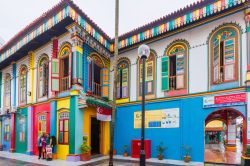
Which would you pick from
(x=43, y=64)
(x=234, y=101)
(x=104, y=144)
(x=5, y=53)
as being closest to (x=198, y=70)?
(x=234, y=101)

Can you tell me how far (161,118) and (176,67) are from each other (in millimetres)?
3163

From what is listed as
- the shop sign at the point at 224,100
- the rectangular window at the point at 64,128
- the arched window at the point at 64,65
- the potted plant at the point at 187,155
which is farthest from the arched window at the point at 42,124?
the shop sign at the point at 224,100

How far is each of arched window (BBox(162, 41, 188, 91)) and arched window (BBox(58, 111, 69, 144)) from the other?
19.8 feet

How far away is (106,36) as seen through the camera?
1417 cm

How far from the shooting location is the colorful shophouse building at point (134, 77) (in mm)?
10305

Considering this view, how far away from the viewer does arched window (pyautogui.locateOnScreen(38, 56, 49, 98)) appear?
14289 mm

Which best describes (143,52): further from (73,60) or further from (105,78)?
(105,78)

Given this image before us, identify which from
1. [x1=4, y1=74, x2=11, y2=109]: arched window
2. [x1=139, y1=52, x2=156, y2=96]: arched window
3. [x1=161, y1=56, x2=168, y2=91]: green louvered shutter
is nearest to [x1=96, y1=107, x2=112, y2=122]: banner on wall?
[x1=139, y1=52, x2=156, y2=96]: arched window

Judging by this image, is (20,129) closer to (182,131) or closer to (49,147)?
(49,147)

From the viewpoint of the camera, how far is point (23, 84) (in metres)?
16.3

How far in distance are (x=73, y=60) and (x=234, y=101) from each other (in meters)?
8.83

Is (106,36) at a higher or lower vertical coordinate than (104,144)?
higher

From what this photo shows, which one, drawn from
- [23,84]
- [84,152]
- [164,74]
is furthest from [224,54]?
[23,84]

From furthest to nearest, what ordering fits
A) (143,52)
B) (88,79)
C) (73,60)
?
(88,79) < (73,60) < (143,52)
